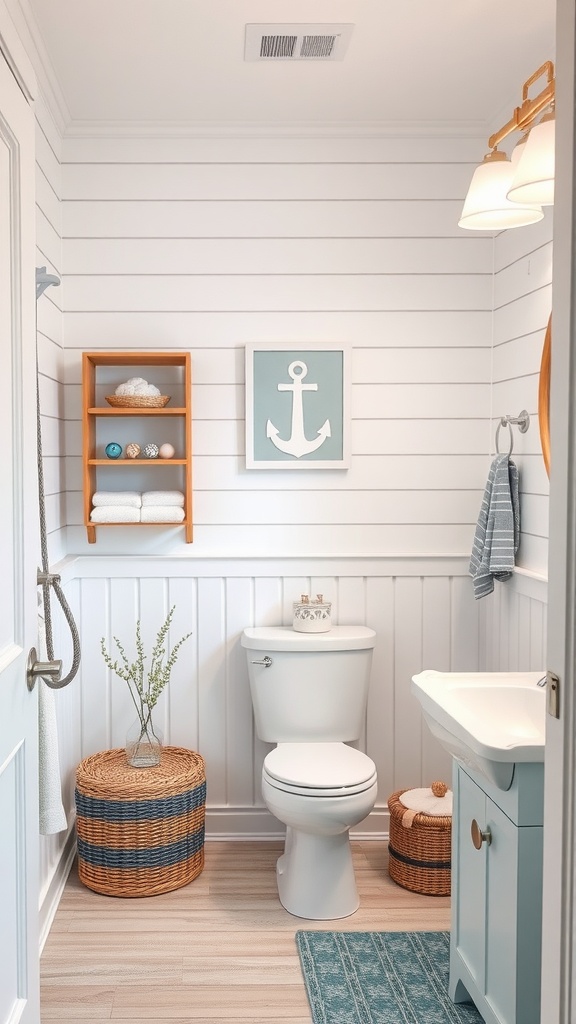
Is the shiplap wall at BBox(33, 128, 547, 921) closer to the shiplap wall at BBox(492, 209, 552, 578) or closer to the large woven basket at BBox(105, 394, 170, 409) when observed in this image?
the shiplap wall at BBox(492, 209, 552, 578)

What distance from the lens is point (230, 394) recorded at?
3424 millimetres

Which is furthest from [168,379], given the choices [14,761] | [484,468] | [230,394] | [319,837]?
[14,761]

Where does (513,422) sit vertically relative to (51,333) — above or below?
below

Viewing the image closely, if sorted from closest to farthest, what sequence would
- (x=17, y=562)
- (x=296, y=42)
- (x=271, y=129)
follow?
(x=17, y=562), (x=296, y=42), (x=271, y=129)

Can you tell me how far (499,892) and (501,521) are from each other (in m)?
1.35

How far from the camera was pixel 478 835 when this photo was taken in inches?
82.2

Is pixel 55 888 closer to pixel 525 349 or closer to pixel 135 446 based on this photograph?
pixel 135 446

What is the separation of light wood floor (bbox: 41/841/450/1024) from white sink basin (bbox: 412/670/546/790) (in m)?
0.89

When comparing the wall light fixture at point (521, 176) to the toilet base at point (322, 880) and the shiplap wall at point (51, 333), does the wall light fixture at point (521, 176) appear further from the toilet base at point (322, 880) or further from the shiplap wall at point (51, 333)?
the toilet base at point (322, 880)

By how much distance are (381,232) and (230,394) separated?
0.83m

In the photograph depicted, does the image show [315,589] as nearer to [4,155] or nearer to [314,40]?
[314,40]

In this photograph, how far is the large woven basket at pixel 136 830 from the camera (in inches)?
117

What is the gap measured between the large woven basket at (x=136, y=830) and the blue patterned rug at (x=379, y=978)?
531 mm

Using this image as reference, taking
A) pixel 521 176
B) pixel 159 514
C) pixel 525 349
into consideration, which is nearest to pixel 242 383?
pixel 159 514
